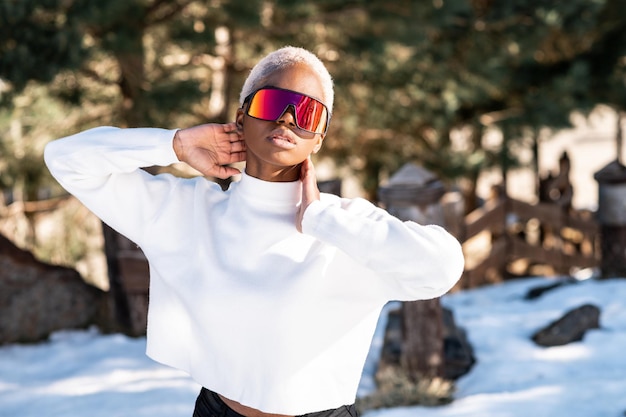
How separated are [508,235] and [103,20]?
4858mm

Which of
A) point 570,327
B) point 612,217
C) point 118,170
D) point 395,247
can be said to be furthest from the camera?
point 612,217

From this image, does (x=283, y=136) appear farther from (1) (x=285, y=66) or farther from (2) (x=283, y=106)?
(1) (x=285, y=66)

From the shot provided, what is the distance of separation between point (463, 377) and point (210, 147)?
11.0 ft

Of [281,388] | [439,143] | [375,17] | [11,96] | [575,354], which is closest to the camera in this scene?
[281,388]

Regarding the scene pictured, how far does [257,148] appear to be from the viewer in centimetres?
203

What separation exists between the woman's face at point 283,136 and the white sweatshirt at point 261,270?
5 centimetres

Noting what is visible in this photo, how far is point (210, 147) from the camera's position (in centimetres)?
214

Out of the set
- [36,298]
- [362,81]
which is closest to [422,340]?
[36,298]

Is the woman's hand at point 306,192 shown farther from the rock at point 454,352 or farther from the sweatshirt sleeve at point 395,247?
the rock at point 454,352

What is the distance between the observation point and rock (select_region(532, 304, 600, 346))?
529 centimetres

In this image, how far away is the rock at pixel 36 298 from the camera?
5.51m

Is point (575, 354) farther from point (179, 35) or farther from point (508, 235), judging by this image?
point (179, 35)

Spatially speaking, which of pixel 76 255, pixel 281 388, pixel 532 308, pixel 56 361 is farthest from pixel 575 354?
pixel 76 255

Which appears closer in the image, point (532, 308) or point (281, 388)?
point (281, 388)
